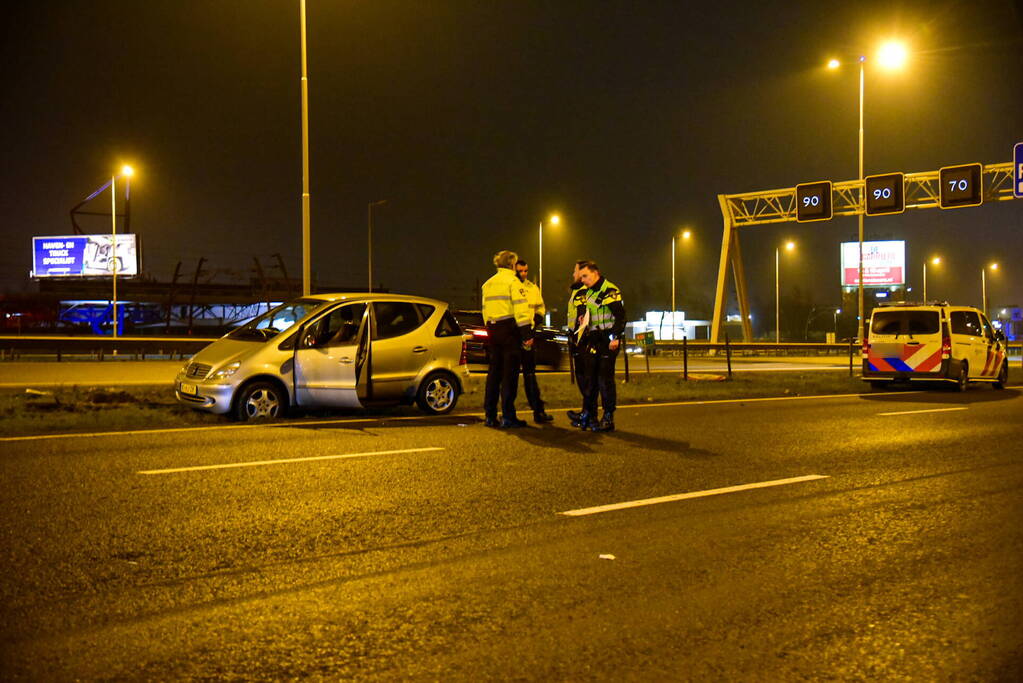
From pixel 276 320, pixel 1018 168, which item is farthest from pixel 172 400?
pixel 1018 168

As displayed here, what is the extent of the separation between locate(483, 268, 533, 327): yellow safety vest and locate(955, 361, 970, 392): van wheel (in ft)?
37.6

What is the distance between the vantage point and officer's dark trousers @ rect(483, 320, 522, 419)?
33.7 feet

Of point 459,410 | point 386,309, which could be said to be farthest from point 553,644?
point 459,410

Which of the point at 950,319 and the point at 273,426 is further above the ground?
the point at 950,319

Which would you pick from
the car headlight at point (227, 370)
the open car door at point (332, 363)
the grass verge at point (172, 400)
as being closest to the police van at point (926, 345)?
the grass verge at point (172, 400)

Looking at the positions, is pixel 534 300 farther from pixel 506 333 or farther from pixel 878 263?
pixel 878 263

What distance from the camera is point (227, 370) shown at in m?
10.5

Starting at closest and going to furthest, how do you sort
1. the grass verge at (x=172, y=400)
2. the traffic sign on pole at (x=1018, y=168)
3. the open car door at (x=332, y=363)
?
the grass verge at (x=172, y=400), the open car door at (x=332, y=363), the traffic sign on pole at (x=1018, y=168)

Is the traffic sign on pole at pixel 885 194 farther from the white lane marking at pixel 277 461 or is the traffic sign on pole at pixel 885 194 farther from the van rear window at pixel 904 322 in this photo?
the white lane marking at pixel 277 461

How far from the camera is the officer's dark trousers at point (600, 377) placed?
10.1m

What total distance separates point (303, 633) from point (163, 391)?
1255 cm

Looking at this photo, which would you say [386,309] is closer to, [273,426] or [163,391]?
[273,426]

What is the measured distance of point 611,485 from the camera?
6.89 m

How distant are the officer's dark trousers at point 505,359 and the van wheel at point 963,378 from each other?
1143 centimetres
